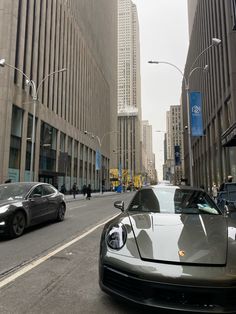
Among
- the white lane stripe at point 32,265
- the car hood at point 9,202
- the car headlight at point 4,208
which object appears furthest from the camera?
the car hood at point 9,202

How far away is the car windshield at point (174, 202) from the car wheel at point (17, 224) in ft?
13.7

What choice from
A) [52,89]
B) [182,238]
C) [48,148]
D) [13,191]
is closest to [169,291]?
[182,238]

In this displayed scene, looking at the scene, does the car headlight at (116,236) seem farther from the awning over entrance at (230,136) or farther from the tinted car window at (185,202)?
the awning over entrance at (230,136)

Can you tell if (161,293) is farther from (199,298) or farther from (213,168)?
(213,168)

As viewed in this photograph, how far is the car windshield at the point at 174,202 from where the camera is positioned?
4973 millimetres

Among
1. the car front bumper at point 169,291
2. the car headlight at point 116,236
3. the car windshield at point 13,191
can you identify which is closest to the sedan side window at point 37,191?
the car windshield at point 13,191

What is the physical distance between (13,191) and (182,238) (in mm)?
7026

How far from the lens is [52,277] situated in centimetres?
498

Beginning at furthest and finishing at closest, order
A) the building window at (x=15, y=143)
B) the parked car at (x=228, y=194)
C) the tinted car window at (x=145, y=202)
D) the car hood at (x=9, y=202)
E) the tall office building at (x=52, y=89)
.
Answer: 1. the building window at (x=15, y=143)
2. the tall office building at (x=52, y=89)
3. the parked car at (x=228, y=194)
4. the car hood at (x=9, y=202)
5. the tinted car window at (x=145, y=202)

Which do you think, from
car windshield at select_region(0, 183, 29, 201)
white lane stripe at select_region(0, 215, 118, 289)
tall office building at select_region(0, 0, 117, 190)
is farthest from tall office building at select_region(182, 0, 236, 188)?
tall office building at select_region(0, 0, 117, 190)

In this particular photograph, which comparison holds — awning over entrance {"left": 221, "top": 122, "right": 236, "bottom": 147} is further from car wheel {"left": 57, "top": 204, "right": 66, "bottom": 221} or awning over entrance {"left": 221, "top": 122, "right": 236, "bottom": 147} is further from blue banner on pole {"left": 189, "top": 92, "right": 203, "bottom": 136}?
car wheel {"left": 57, "top": 204, "right": 66, "bottom": 221}

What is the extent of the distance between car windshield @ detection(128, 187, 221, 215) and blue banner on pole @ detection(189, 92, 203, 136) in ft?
52.2

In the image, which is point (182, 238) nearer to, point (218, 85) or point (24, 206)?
point (24, 206)

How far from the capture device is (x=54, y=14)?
44.6 metres
